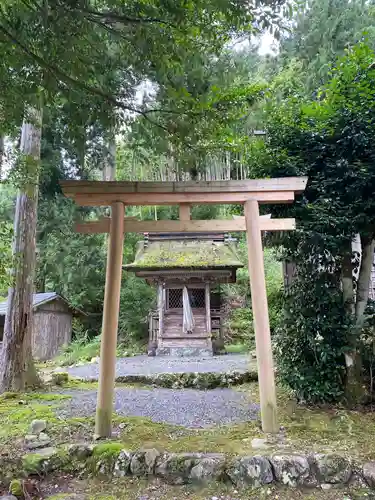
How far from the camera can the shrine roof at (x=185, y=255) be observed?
10180 millimetres

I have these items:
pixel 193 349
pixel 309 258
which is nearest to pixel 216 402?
pixel 309 258

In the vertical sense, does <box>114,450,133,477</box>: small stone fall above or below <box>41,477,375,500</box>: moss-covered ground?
above

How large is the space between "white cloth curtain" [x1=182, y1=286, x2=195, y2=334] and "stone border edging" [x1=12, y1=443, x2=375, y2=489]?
23.9 ft

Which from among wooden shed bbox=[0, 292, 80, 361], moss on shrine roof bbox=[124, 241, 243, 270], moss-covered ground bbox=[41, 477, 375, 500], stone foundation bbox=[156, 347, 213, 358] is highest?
moss on shrine roof bbox=[124, 241, 243, 270]

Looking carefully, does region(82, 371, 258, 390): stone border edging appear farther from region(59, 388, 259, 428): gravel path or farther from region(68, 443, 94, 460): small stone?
region(68, 443, 94, 460): small stone

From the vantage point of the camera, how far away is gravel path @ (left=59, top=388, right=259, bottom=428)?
4352 mm

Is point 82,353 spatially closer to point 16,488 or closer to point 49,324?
point 49,324

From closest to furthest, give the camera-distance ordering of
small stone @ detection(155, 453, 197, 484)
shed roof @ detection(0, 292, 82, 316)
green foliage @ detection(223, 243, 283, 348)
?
small stone @ detection(155, 453, 197, 484) < shed roof @ detection(0, 292, 82, 316) < green foliage @ detection(223, 243, 283, 348)

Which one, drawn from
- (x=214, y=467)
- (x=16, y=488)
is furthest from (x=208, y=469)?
(x=16, y=488)

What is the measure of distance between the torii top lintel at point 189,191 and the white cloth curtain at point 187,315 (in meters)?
6.91

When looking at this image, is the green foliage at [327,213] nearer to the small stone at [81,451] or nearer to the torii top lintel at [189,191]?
the torii top lintel at [189,191]

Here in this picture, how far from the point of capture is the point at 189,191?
4035 mm

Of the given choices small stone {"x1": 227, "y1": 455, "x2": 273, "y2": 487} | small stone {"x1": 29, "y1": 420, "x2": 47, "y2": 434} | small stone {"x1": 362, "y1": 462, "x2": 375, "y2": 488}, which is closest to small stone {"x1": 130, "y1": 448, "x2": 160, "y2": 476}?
small stone {"x1": 227, "y1": 455, "x2": 273, "y2": 487}

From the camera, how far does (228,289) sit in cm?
1476
